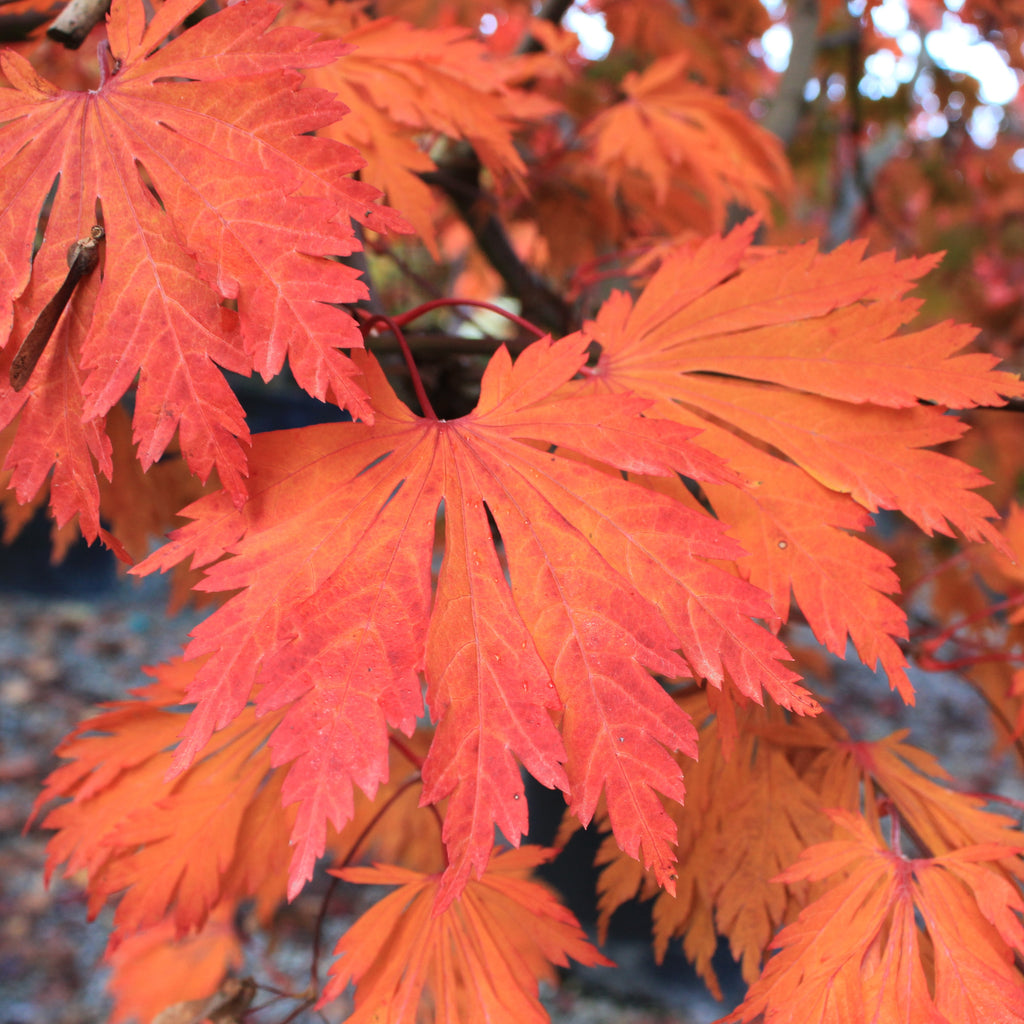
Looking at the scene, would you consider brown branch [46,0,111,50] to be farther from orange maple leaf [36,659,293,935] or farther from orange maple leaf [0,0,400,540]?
orange maple leaf [36,659,293,935]

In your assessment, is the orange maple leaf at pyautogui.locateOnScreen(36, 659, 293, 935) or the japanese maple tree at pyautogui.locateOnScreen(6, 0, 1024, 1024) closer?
the japanese maple tree at pyautogui.locateOnScreen(6, 0, 1024, 1024)

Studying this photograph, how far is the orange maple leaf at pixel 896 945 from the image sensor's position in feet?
1.46

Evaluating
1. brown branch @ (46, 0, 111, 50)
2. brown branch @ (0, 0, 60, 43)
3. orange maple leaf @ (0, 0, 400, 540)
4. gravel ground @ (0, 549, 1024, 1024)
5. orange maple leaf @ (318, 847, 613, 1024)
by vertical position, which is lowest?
gravel ground @ (0, 549, 1024, 1024)

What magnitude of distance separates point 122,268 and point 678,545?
1.09 ft

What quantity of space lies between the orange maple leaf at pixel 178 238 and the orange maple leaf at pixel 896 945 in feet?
1.41

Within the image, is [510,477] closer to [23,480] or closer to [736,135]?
[23,480]

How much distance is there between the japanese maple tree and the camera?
0.38m

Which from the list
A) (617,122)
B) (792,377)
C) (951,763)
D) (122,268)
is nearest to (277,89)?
(122,268)

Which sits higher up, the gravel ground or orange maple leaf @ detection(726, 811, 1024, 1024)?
orange maple leaf @ detection(726, 811, 1024, 1024)

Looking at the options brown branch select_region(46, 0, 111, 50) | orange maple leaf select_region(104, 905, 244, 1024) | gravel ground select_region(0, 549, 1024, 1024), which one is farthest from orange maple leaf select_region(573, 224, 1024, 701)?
orange maple leaf select_region(104, 905, 244, 1024)

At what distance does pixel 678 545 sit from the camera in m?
0.42

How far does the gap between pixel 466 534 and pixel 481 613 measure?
47 millimetres

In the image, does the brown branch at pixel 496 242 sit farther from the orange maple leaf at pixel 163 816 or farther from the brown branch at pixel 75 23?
the orange maple leaf at pixel 163 816

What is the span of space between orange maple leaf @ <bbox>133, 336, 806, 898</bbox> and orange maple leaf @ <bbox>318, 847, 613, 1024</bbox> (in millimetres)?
169
